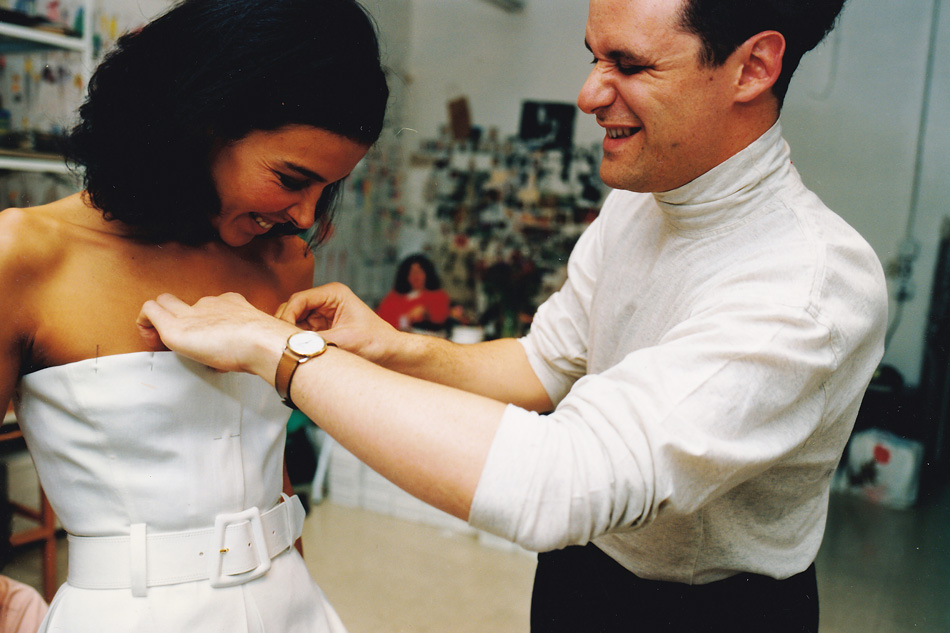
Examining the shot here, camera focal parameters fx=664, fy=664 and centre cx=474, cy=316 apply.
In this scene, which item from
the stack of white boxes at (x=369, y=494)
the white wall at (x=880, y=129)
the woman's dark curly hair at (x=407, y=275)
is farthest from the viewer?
the woman's dark curly hair at (x=407, y=275)

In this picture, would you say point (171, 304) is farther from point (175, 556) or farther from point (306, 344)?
point (175, 556)

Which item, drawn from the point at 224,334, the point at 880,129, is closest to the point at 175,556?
A: the point at 224,334

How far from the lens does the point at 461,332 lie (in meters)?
2.42

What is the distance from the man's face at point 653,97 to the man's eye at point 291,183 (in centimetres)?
42

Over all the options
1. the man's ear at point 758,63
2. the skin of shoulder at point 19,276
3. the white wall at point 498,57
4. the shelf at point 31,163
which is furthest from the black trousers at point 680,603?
the white wall at point 498,57

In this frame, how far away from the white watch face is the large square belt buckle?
0.32 m

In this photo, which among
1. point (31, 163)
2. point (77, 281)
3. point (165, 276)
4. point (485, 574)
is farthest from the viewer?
point (485, 574)

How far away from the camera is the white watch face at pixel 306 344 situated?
2.58ft

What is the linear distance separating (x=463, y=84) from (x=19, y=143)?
2.77 m

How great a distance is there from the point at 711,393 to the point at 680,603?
0.51 meters

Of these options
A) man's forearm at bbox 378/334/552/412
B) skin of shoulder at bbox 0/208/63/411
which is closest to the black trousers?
man's forearm at bbox 378/334/552/412

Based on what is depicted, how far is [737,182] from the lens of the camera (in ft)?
3.24

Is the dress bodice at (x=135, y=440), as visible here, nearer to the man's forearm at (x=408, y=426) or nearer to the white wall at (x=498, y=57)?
the man's forearm at (x=408, y=426)

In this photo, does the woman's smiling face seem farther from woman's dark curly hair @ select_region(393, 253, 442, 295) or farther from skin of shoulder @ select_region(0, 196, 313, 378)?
woman's dark curly hair @ select_region(393, 253, 442, 295)
